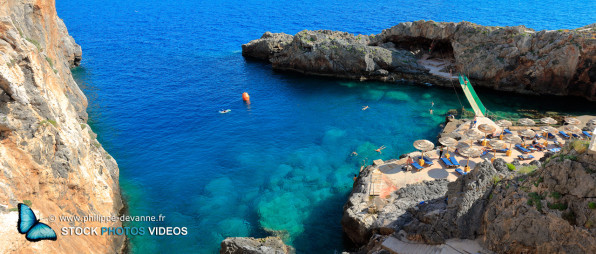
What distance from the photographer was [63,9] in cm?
11706

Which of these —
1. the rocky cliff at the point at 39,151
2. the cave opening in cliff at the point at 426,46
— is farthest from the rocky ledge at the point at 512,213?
the cave opening in cliff at the point at 426,46

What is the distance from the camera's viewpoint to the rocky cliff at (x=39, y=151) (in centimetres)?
1750

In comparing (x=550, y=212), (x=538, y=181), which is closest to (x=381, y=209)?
(x=538, y=181)

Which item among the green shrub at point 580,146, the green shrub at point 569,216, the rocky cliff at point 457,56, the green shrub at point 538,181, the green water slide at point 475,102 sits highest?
the rocky cliff at point 457,56

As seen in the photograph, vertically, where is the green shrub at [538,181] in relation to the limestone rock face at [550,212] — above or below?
above

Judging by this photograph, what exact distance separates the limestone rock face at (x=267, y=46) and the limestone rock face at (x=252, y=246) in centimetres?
4736

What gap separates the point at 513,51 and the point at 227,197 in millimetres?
40262

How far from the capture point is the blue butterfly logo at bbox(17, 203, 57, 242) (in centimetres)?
1603

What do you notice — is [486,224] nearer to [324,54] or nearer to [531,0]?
[324,54]

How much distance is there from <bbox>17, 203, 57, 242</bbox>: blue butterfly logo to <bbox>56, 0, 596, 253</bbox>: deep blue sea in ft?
29.2

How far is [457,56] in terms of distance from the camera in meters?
52.4

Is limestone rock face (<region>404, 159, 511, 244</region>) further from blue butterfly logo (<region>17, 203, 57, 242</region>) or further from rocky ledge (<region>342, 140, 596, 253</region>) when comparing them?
blue butterfly logo (<region>17, 203, 57, 242</region>)

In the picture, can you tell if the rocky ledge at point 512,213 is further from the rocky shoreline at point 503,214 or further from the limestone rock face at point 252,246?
the limestone rock face at point 252,246

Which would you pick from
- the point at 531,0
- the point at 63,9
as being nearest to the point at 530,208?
the point at 531,0
